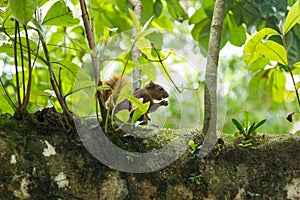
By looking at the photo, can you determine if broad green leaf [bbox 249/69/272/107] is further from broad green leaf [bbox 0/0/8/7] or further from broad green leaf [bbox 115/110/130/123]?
broad green leaf [bbox 0/0/8/7]

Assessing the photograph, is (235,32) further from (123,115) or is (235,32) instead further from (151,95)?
(123,115)

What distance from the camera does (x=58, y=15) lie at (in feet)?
2.93

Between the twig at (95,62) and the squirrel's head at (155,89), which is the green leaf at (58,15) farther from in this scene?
the squirrel's head at (155,89)

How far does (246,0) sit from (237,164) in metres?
0.76

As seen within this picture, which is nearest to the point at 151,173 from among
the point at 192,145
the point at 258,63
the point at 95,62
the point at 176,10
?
the point at 192,145

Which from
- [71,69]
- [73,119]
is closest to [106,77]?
[71,69]

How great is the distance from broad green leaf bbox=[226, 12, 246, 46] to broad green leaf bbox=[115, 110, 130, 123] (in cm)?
81

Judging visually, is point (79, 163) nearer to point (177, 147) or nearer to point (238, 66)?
point (177, 147)

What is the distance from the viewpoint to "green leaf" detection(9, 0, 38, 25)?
735 mm

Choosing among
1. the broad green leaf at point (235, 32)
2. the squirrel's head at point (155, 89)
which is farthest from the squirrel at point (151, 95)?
the broad green leaf at point (235, 32)

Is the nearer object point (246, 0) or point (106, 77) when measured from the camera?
point (106, 77)

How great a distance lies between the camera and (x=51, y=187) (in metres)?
0.74

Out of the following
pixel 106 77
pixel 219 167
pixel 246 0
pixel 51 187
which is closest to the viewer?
pixel 51 187

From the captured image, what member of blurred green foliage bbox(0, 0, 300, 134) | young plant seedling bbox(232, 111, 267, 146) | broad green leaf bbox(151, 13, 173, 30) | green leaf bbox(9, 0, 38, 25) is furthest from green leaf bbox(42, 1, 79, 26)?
broad green leaf bbox(151, 13, 173, 30)
